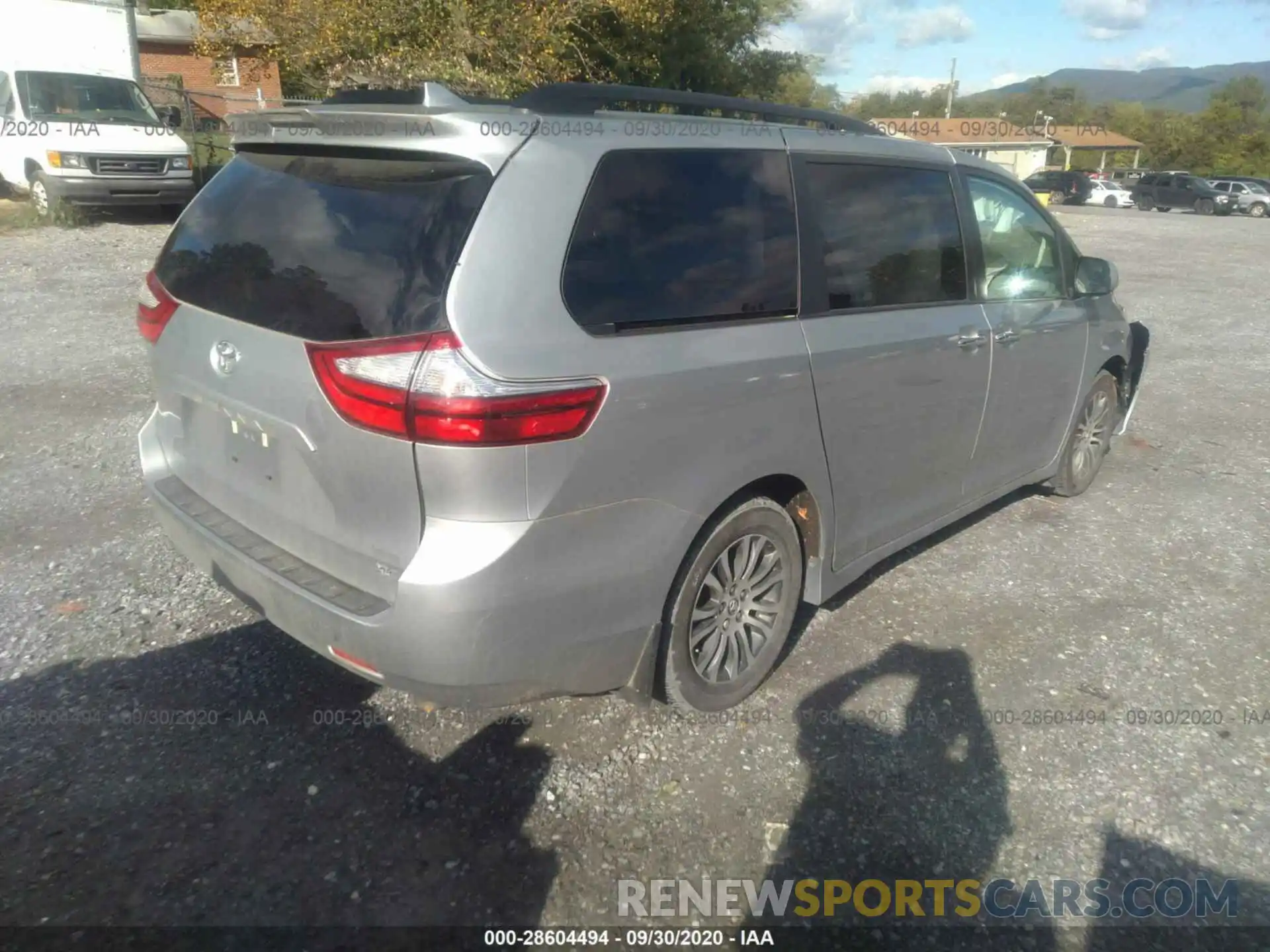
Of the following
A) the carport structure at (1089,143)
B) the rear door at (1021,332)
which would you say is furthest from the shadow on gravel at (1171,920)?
the carport structure at (1089,143)

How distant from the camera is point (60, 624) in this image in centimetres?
359

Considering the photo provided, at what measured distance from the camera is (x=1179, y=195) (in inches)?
1492

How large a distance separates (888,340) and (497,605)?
5.94 ft

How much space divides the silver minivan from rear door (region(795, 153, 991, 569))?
1 cm

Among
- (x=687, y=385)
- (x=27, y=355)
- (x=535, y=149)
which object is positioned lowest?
(x=27, y=355)

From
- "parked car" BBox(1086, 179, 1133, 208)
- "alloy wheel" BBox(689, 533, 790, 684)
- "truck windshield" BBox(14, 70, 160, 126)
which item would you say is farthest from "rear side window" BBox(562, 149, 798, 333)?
"parked car" BBox(1086, 179, 1133, 208)

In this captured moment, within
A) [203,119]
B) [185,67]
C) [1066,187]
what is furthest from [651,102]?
[1066,187]

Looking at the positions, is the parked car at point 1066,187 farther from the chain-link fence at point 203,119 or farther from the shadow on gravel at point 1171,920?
the shadow on gravel at point 1171,920

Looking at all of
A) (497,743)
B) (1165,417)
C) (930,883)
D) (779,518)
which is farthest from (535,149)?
(1165,417)

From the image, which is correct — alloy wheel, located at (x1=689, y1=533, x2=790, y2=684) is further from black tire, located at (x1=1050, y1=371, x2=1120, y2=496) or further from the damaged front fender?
the damaged front fender

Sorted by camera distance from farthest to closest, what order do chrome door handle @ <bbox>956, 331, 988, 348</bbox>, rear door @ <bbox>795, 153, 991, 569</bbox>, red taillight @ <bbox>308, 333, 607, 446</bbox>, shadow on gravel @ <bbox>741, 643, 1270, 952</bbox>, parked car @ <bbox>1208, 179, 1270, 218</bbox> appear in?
parked car @ <bbox>1208, 179, 1270, 218</bbox>
chrome door handle @ <bbox>956, 331, 988, 348</bbox>
rear door @ <bbox>795, 153, 991, 569</bbox>
shadow on gravel @ <bbox>741, 643, 1270, 952</bbox>
red taillight @ <bbox>308, 333, 607, 446</bbox>

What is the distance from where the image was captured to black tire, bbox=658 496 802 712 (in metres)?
2.89

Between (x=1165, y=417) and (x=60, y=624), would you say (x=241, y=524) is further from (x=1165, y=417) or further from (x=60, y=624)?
(x=1165, y=417)

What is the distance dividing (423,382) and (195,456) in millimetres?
1194
